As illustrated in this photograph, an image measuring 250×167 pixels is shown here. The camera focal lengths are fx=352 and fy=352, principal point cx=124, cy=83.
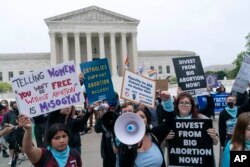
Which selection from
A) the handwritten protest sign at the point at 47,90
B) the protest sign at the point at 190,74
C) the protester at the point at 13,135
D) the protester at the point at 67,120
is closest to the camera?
the handwritten protest sign at the point at 47,90

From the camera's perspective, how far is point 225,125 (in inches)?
234

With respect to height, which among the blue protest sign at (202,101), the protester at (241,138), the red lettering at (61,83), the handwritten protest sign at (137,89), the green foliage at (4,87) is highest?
the red lettering at (61,83)

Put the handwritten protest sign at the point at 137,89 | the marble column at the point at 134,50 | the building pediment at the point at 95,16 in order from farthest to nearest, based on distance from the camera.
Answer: the marble column at the point at 134,50, the building pediment at the point at 95,16, the handwritten protest sign at the point at 137,89

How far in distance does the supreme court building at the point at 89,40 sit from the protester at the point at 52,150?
183 feet

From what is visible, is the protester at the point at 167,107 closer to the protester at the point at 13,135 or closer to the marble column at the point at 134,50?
the protester at the point at 13,135

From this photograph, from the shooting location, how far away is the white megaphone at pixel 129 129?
3.57 meters

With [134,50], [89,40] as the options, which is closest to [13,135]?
[89,40]

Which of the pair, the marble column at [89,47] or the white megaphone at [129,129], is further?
the marble column at [89,47]

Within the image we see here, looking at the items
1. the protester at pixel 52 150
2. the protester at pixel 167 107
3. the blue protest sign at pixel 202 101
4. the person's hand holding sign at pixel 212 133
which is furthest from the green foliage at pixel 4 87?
the person's hand holding sign at pixel 212 133

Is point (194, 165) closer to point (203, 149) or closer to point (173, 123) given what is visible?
point (203, 149)

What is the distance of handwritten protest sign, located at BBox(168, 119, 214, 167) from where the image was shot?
4.11 meters

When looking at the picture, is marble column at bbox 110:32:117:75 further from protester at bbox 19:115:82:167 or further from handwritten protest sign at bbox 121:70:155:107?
protester at bbox 19:115:82:167

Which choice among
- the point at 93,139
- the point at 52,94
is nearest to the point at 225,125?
the point at 52,94

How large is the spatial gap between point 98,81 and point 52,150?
261 centimetres
